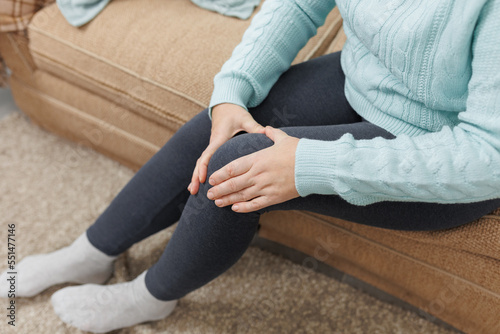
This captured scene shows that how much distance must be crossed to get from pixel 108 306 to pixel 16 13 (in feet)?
2.79

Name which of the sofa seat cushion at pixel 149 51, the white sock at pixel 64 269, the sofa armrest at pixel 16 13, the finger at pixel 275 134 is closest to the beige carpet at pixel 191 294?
the white sock at pixel 64 269

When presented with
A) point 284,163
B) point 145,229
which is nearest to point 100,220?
point 145,229

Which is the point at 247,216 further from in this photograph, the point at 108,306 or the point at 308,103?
the point at 108,306

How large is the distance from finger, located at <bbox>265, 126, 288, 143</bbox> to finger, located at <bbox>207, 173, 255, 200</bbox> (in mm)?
76

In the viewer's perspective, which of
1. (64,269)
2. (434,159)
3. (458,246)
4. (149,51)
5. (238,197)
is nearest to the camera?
(434,159)

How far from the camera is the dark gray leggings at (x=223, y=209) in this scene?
71 cm

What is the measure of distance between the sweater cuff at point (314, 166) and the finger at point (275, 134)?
0.04m

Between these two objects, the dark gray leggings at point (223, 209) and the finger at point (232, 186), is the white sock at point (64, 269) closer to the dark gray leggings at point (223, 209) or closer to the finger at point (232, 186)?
the dark gray leggings at point (223, 209)

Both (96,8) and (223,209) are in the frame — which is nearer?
(223,209)

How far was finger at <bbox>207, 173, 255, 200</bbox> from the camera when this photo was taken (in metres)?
0.66

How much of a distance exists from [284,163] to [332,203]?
0.13 metres

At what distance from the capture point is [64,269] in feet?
3.14

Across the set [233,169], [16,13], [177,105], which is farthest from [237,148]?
[16,13]

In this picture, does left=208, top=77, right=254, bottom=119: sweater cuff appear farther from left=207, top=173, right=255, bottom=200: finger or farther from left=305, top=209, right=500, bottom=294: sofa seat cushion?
left=305, top=209, right=500, bottom=294: sofa seat cushion
